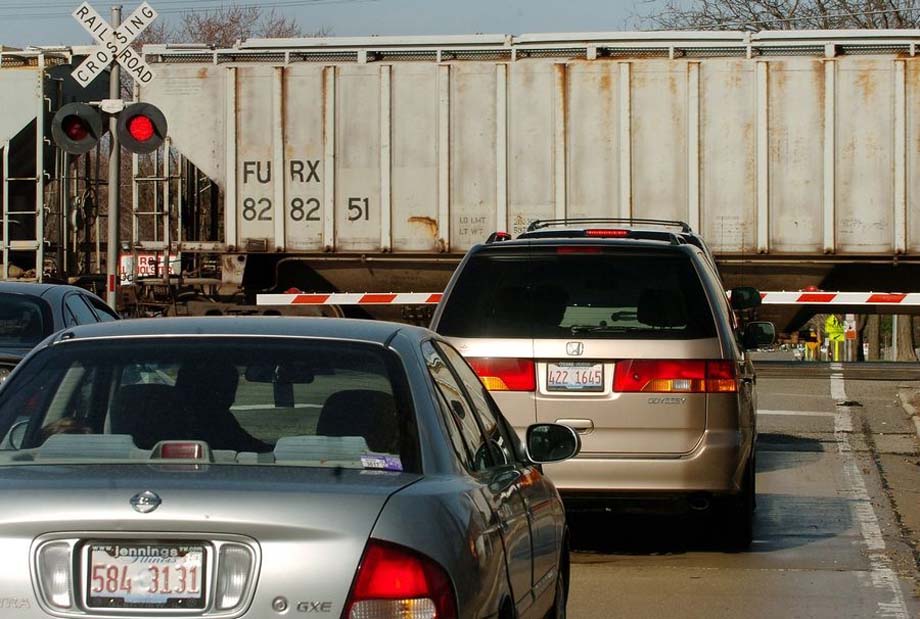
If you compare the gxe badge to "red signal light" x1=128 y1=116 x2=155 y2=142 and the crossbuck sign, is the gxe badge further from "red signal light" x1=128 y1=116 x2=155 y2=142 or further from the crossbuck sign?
the crossbuck sign

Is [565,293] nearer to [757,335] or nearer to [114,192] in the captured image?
[757,335]

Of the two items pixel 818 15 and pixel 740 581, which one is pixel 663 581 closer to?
pixel 740 581

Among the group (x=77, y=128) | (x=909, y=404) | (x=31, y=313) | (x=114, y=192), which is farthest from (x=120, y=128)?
(x=909, y=404)

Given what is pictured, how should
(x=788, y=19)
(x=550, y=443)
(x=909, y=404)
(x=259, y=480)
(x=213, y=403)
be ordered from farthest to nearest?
(x=788, y=19), (x=909, y=404), (x=550, y=443), (x=213, y=403), (x=259, y=480)

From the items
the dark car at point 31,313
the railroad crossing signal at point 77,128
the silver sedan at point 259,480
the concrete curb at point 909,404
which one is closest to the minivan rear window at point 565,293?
the silver sedan at point 259,480

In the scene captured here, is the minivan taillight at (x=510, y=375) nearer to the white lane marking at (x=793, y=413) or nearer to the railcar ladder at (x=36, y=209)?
the white lane marking at (x=793, y=413)

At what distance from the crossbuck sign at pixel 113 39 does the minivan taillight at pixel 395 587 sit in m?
13.0

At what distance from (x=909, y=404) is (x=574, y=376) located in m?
10.2

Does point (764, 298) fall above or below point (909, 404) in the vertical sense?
above

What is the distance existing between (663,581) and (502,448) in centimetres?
316

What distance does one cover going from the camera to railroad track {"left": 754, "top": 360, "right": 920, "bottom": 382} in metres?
21.3

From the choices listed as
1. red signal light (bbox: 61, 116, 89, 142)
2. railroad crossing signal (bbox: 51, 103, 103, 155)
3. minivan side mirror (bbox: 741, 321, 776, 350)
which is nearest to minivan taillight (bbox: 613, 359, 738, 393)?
minivan side mirror (bbox: 741, 321, 776, 350)

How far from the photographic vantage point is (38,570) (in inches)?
133

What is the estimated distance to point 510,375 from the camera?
8.41 meters
